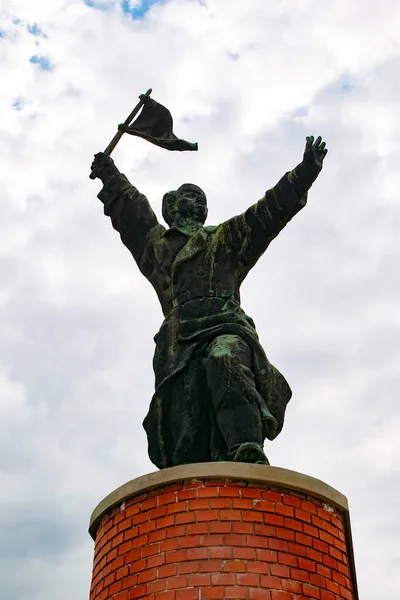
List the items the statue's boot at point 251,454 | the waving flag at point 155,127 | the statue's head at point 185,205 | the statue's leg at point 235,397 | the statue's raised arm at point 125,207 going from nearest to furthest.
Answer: the statue's boot at point 251,454
the statue's leg at point 235,397
the statue's head at point 185,205
the statue's raised arm at point 125,207
the waving flag at point 155,127

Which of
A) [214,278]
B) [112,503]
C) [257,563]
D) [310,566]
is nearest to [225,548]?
[257,563]

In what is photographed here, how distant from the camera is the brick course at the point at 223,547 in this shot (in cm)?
433

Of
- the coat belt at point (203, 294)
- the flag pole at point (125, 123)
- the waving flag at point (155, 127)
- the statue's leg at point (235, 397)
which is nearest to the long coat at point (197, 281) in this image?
the coat belt at point (203, 294)

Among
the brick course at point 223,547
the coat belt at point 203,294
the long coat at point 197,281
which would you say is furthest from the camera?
the coat belt at point 203,294

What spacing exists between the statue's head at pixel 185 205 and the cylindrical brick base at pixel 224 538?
265 cm

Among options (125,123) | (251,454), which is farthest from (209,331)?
(125,123)

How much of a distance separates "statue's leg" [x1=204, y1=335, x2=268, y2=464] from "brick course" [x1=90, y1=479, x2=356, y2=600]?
19.0 inches

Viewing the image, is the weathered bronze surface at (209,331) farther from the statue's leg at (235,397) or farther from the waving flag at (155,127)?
the waving flag at (155,127)

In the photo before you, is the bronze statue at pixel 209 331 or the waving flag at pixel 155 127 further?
the waving flag at pixel 155 127

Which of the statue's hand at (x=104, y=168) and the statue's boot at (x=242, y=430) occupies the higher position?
the statue's hand at (x=104, y=168)

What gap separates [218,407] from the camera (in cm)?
545

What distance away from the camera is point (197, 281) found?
6.22 m

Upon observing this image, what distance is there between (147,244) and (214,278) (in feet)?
2.95

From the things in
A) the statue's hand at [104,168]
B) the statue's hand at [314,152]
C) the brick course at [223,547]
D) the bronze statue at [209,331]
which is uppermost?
the statue's hand at [104,168]
